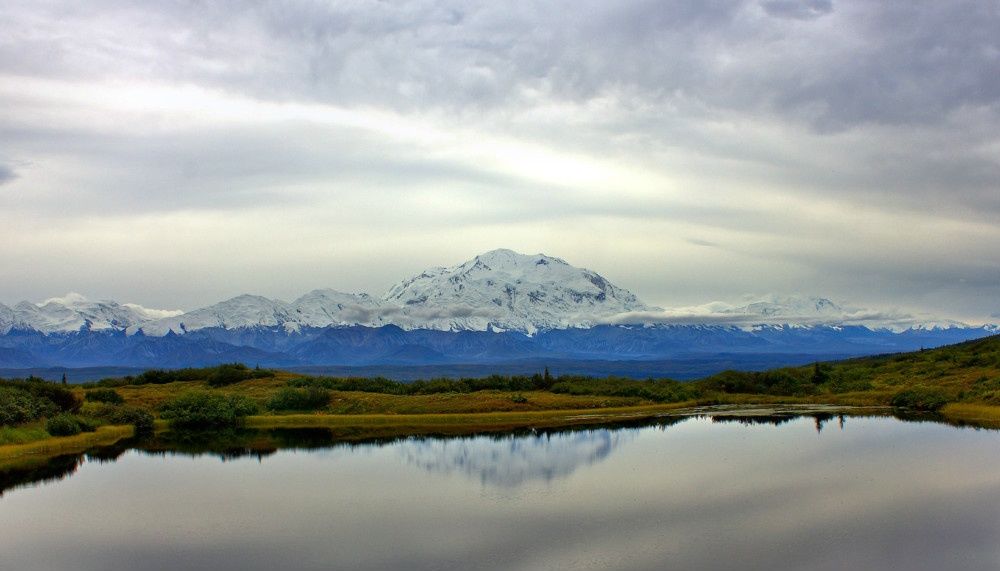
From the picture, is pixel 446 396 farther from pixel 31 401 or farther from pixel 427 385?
pixel 31 401

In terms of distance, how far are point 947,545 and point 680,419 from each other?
5443cm

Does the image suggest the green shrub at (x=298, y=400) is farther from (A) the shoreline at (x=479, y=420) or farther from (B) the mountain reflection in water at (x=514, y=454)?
(B) the mountain reflection in water at (x=514, y=454)

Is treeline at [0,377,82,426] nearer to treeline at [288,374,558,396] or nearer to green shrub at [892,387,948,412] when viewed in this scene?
treeline at [288,374,558,396]

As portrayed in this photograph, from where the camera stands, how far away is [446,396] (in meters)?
100

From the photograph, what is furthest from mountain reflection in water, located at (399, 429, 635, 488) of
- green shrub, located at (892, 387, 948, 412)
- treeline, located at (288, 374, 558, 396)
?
green shrub, located at (892, 387, 948, 412)

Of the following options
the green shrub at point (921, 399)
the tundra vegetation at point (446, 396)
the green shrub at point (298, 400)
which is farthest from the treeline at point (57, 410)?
the green shrub at point (921, 399)

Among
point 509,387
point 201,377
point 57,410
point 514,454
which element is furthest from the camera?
point 201,377

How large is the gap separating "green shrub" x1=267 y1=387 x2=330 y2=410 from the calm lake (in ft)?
81.8

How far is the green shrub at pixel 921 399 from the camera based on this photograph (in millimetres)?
91562

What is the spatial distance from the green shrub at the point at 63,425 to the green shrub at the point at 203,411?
43.0 feet

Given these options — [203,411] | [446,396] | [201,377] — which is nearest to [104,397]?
[203,411]

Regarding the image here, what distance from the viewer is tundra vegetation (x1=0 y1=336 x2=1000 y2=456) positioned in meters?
81.0

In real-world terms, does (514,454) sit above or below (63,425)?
below

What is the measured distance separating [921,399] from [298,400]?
214ft
